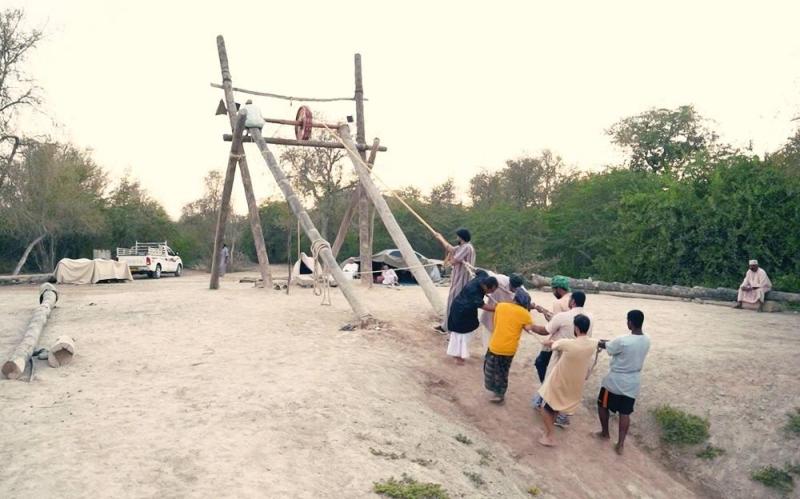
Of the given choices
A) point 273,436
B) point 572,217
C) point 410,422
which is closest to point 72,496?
point 273,436

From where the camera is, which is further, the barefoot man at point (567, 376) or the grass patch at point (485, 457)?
the barefoot man at point (567, 376)

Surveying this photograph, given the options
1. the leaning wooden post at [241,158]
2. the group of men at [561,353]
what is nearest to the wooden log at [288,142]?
the leaning wooden post at [241,158]

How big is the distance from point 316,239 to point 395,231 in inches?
56.8

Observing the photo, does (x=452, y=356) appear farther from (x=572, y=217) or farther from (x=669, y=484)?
(x=572, y=217)

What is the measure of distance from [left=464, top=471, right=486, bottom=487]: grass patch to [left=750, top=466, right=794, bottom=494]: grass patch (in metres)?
3.31

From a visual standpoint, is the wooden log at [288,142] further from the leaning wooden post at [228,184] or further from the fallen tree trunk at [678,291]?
the fallen tree trunk at [678,291]

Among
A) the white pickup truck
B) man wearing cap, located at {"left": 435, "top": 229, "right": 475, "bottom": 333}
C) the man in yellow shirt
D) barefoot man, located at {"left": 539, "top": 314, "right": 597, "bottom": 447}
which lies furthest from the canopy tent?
barefoot man, located at {"left": 539, "top": 314, "right": 597, "bottom": 447}

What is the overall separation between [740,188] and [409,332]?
11929 mm

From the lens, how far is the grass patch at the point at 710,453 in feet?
21.3

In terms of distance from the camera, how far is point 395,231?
1048cm

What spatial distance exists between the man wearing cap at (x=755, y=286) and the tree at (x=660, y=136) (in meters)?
14.2

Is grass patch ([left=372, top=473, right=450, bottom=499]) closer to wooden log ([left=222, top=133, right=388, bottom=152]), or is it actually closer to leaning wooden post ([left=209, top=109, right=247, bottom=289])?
wooden log ([left=222, top=133, right=388, bottom=152])

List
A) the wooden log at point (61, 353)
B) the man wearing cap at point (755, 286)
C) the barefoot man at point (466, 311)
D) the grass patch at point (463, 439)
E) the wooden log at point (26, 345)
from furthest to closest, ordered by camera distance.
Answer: the man wearing cap at point (755, 286) < the barefoot man at point (466, 311) < the wooden log at point (61, 353) < the wooden log at point (26, 345) < the grass patch at point (463, 439)

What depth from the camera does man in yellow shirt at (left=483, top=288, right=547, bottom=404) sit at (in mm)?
6414
